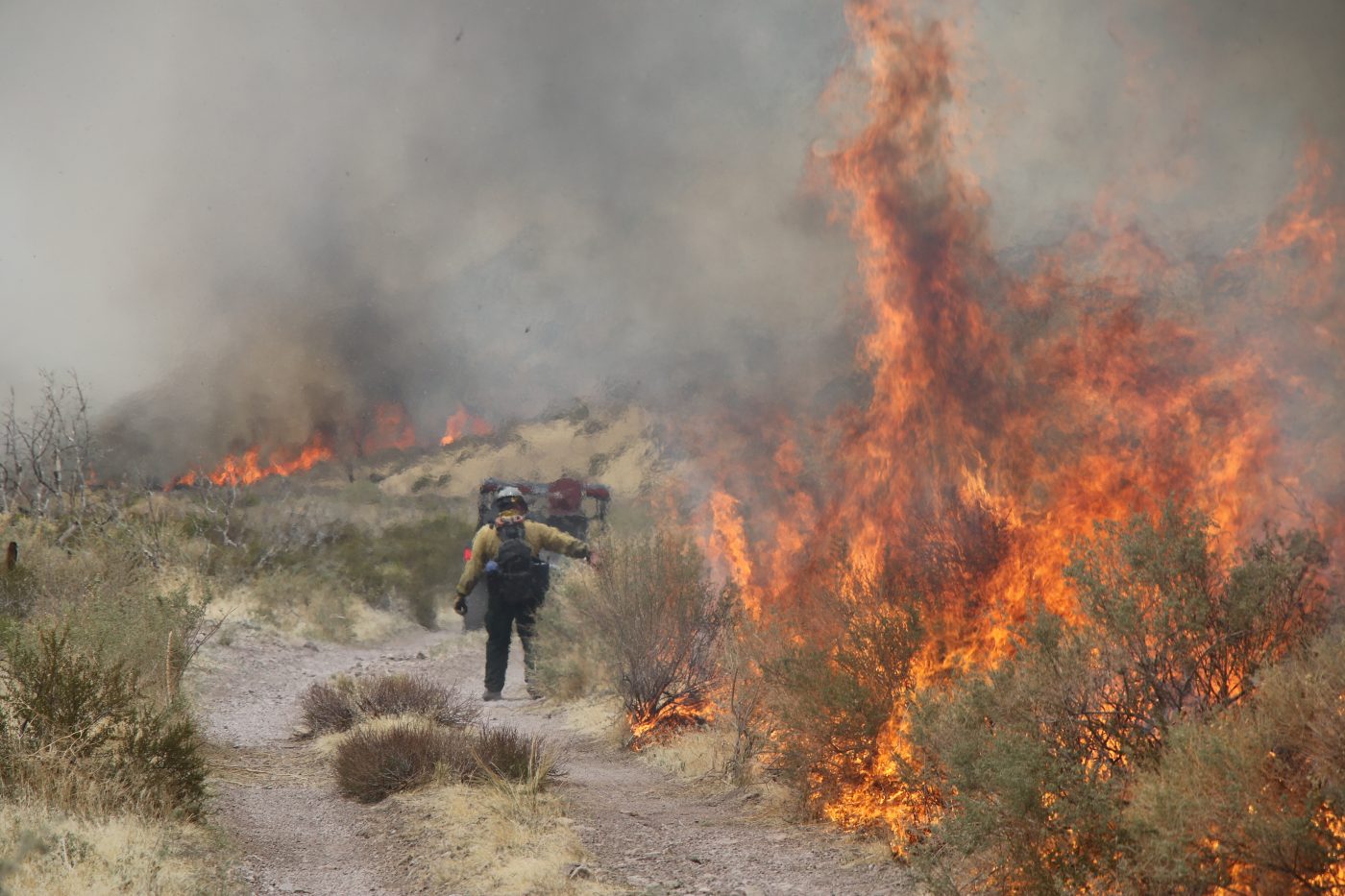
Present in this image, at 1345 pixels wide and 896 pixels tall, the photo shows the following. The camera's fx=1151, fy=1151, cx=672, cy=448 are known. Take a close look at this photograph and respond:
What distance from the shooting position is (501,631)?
14.2 metres

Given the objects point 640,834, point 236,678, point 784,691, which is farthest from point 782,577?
point 236,678

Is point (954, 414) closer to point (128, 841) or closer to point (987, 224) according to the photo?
point (987, 224)

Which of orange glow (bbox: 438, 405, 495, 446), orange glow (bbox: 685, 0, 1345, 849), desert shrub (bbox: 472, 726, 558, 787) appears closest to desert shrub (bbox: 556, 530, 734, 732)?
orange glow (bbox: 685, 0, 1345, 849)

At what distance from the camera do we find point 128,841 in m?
5.81

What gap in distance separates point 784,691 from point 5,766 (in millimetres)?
4649

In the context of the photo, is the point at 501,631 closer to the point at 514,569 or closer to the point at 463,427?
the point at 514,569

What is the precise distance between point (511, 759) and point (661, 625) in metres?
3.05

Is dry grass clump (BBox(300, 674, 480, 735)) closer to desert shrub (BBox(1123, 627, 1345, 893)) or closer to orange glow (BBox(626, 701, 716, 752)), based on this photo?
orange glow (BBox(626, 701, 716, 752))

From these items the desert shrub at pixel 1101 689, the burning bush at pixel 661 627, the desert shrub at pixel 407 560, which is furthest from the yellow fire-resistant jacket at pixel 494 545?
the desert shrub at pixel 407 560

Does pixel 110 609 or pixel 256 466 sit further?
pixel 256 466

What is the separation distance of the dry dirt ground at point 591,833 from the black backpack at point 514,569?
2.30 metres

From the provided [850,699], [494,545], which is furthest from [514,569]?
[850,699]

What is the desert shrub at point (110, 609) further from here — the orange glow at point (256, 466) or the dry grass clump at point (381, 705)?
the orange glow at point (256, 466)

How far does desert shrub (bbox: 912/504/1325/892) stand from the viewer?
4902 millimetres
